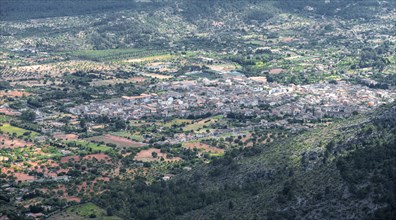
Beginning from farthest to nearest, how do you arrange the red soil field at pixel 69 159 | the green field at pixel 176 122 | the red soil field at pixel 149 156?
the green field at pixel 176 122
the red soil field at pixel 149 156
the red soil field at pixel 69 159

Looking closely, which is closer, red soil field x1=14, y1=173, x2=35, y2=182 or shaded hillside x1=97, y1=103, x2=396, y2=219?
shaded hillside x1=97, y1=103, x2=396, y2=219

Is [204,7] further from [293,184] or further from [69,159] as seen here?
[293,184]

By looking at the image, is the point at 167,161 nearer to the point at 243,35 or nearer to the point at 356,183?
the point at 356,183

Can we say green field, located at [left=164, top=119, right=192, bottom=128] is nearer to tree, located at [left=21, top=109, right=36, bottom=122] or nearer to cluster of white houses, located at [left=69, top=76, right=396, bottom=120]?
cluster of white houses, located at [left=69, top=76, right=396, bottom=120]

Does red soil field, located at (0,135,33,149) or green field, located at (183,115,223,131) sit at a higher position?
red soil field, located at (0,135,33,149)

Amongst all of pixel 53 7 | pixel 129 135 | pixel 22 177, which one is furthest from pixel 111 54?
pixel 22 177

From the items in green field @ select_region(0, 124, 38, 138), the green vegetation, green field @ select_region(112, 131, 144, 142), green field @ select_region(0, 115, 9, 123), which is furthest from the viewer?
the green vegetation

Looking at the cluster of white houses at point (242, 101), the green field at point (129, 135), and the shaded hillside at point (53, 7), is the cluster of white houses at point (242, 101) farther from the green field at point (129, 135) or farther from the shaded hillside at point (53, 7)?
the shaded hillside at point (53, 7)

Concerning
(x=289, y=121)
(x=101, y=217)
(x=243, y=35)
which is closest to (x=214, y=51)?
(x=243, y=35)

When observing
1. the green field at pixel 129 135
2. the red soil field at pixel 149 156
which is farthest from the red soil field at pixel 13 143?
the red soil field at pixel 149 156

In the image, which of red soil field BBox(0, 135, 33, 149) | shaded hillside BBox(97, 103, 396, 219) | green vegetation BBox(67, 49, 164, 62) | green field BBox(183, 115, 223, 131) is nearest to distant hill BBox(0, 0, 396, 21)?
green vegetation BBox(67, 49, 164, 62)

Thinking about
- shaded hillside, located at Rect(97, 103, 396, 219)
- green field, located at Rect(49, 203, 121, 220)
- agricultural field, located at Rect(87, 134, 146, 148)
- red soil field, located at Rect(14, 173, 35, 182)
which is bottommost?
agricultural field, located at Rect(87, 134, 146, 148)
